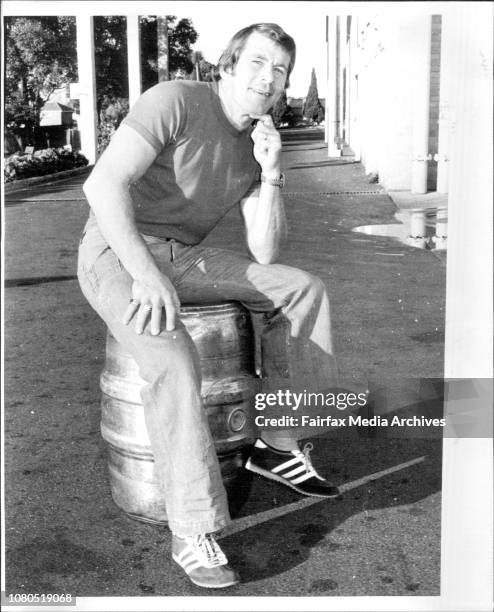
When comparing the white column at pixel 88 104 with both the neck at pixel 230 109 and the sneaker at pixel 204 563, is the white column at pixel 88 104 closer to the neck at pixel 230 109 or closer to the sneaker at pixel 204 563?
the neck at pixel 230 109

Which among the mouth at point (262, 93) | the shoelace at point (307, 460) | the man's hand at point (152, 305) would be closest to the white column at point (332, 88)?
the mouth at point (262, 93)

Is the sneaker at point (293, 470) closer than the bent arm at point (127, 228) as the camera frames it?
No

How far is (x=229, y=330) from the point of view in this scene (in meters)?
2.08

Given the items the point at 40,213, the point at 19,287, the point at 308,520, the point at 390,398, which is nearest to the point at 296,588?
the point at 308,520

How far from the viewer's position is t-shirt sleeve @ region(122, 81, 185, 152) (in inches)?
77.3

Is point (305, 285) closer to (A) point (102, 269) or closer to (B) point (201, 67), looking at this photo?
(A) point (102, 269)

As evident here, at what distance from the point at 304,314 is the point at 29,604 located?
1019mm

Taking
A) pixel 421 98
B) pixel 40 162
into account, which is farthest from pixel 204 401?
pixel 421 98

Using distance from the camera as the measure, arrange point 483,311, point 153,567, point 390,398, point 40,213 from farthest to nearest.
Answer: point 40,213
point 390,398
point 153,567
point 483,311

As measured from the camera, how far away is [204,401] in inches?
81.2

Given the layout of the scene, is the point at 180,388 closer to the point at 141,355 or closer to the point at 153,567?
the point at 141,355

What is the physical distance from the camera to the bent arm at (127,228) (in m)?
1.87

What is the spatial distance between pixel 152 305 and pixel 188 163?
464 millimetres

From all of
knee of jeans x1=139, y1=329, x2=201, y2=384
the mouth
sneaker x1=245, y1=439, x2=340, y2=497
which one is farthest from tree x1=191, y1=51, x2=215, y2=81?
sneaker x1=245, y1=439, x2=340, y2=497
